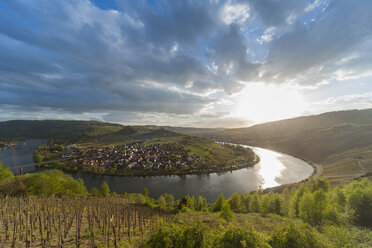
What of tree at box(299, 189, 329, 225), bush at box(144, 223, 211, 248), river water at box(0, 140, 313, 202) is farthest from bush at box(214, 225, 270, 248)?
river water at box(0, 140, 313, 202)

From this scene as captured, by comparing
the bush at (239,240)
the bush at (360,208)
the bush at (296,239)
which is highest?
the bush at (239,240)

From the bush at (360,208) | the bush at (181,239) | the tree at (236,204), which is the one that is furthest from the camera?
the tree at (236,204)

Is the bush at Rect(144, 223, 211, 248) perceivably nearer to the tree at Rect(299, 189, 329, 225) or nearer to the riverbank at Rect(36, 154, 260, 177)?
the tree at Rect(299, 189, 329, 225)

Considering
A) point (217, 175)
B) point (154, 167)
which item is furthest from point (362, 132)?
point (154, 167)

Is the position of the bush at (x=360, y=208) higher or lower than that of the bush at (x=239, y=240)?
lower

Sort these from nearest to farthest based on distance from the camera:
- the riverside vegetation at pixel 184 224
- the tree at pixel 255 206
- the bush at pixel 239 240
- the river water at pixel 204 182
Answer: the bush at pixel 239 240
the riverside vegetation at pixel 184 224
the tree at pixel 255 206
the river water at pixel 204 182

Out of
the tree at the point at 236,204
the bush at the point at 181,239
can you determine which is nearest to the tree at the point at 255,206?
the tree at the point at 236,204

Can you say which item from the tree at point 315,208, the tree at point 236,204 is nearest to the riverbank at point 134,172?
the tree at point 236,204

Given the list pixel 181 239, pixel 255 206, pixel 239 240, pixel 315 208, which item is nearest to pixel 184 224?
pixel 181 239

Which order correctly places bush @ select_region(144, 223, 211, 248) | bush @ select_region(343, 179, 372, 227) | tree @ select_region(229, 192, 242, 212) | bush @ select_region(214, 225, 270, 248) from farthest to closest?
tree @ select_region(229, 192, 242, 212), bush @ select_region(343, 179, 372, 227), bush @ select_region(214, 225, 270, 248), bush @ select_region(144, 223, 211, 248)

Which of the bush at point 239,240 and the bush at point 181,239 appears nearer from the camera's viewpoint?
the bush at point 181,239

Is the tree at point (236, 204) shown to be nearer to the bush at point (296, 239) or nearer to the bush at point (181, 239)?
the bush at point (296, 239)

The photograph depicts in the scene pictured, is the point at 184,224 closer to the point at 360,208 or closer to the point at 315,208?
the point at 360,208
